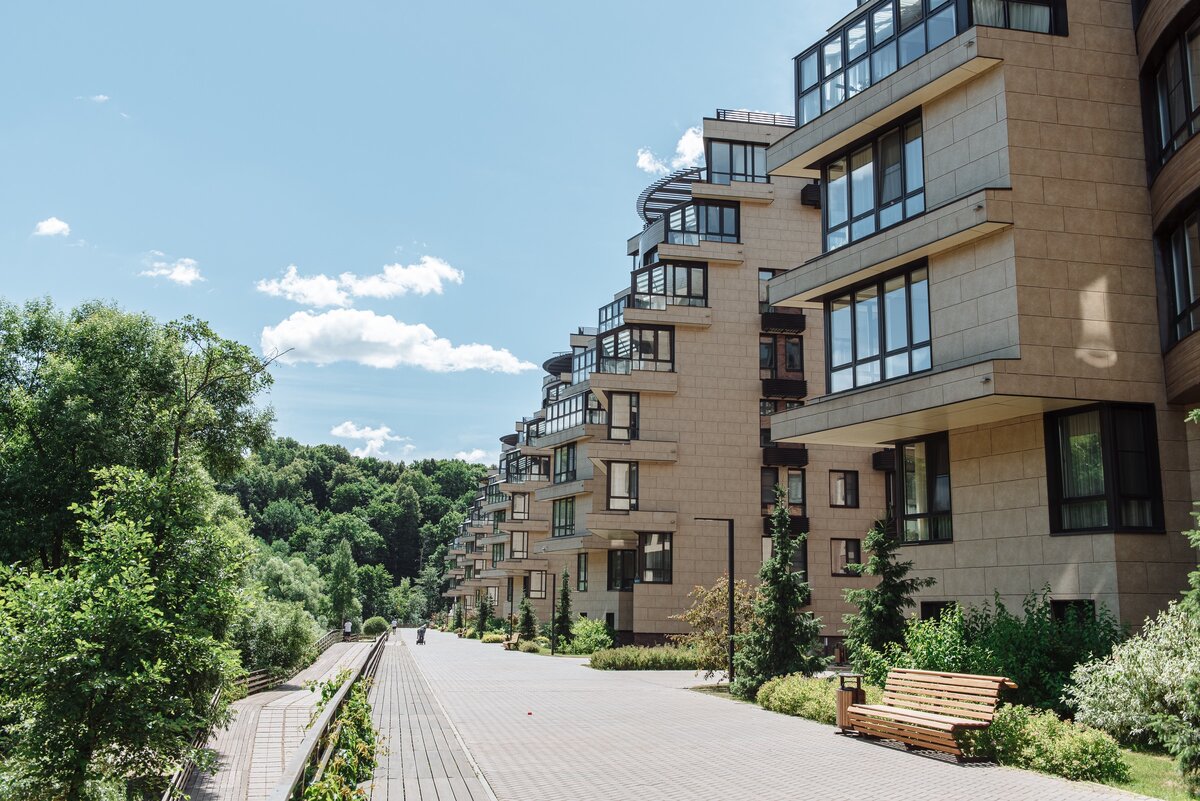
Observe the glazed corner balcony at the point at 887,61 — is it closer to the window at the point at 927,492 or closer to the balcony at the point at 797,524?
the window at the point at 927,492

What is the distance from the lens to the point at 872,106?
890 inches

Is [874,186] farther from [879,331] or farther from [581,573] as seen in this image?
[581,573]

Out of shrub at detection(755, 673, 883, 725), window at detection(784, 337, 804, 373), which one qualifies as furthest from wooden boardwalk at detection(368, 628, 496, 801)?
window at detection(784, 337, 804, 373)

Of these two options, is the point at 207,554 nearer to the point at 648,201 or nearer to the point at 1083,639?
the point at 1083,639

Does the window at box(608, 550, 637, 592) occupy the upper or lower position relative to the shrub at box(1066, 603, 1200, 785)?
upper

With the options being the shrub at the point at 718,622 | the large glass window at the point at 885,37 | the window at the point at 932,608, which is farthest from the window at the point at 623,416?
the window at the point at 932,608

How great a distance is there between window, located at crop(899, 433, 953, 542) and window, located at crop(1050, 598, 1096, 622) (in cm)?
323

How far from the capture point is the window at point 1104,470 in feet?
59.9

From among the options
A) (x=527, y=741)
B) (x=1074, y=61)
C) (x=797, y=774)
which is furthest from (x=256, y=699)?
(x=1074, y=61)

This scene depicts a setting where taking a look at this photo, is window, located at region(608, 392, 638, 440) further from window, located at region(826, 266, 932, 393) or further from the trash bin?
the trash bin

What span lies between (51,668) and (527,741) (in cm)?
831

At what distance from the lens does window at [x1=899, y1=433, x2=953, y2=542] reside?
22.3 m

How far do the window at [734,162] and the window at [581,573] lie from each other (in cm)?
2247


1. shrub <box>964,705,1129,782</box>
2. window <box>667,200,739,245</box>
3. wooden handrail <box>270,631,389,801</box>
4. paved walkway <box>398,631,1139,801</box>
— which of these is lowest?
paved walkway <box>398,631,1139,801</box>
